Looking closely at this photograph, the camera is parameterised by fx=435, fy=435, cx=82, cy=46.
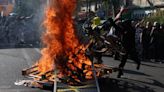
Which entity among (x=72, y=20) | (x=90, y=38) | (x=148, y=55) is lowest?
(x=148, y=55)

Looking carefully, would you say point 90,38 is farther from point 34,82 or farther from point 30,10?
point 30,10

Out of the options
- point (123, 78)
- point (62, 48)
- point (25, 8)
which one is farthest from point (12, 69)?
point (25, 8)

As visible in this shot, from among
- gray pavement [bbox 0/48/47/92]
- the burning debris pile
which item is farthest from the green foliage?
the burning debris pile

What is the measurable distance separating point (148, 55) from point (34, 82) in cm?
953

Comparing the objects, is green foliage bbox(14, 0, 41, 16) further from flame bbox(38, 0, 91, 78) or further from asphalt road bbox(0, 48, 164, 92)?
flame bbox(38, 0, 91, 78)

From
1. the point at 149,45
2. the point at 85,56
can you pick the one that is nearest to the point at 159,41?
the point at 149,45

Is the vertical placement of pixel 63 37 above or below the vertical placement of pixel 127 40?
above

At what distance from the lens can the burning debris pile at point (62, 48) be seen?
37.5ft

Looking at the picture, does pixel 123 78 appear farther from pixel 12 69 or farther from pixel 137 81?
pixel 12 69

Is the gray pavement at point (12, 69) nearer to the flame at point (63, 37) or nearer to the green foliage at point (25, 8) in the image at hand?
the flame at point (63, 37)

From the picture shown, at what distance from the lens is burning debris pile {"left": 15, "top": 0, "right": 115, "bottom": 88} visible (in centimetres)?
1143

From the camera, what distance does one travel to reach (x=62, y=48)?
38.3 ft

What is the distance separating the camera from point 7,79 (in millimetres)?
12719

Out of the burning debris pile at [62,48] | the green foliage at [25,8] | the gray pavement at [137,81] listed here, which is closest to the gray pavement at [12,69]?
the burning debris pile at [62,48]
